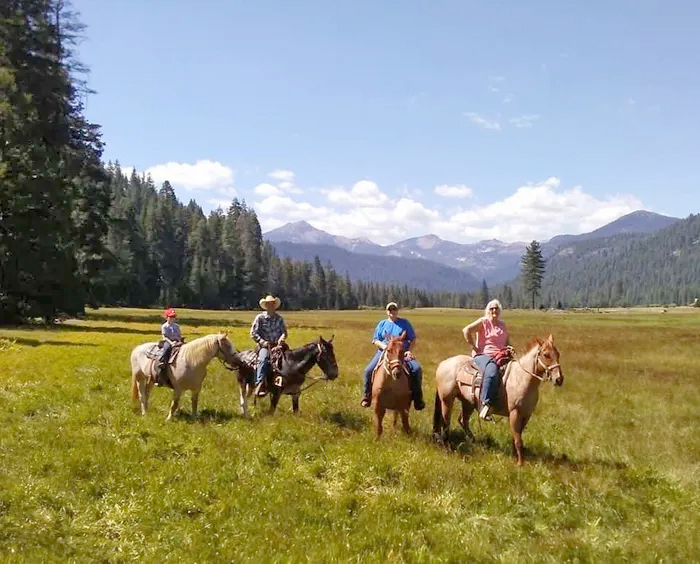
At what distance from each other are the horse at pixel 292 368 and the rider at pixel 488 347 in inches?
151

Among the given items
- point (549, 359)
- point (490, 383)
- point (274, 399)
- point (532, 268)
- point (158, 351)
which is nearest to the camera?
point (549, 359)

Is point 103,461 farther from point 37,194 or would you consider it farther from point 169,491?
point 37,194

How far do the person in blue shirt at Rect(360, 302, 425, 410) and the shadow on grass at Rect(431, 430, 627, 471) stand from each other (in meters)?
1.18

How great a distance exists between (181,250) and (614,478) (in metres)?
123

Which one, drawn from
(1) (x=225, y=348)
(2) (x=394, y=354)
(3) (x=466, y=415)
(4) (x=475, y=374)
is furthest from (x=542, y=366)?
(1) (x=225, y=348)

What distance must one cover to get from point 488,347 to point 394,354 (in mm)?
2110

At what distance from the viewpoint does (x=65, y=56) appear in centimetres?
3903

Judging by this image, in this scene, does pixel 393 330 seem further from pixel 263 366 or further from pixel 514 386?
pixel 263 366

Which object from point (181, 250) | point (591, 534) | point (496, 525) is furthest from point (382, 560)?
point (181, 250)

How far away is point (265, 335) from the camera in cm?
1527

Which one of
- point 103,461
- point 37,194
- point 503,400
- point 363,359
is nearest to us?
point 103,461

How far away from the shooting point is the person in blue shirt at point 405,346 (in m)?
13.1

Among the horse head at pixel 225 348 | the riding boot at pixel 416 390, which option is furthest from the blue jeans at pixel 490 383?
the horse head at pixel 225 348

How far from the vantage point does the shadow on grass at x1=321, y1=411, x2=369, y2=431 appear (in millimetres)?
14094
